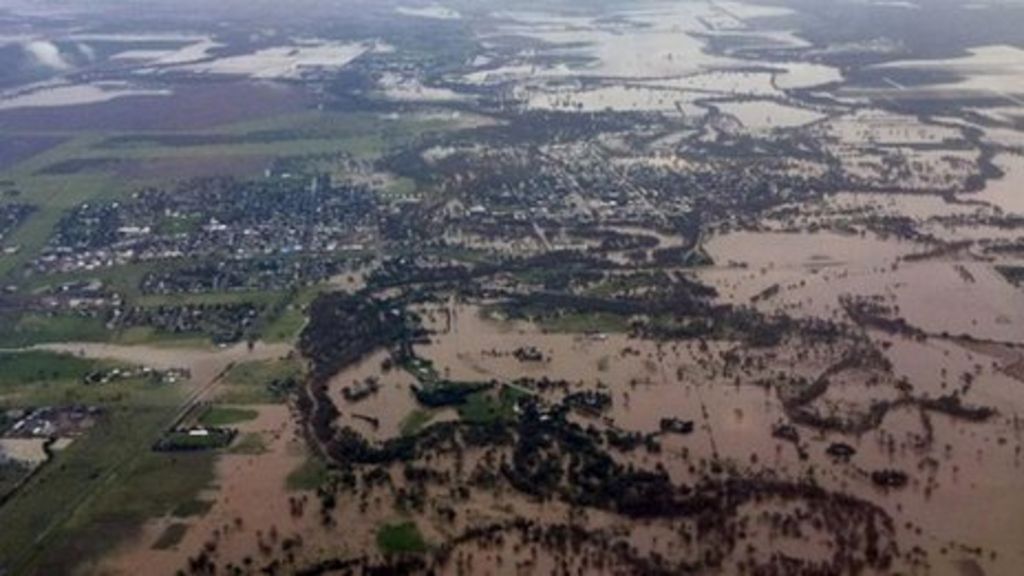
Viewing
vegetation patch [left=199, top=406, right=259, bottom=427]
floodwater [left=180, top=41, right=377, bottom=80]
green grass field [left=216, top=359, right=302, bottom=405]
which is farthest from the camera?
floodwater [left=180, top=41, right=377, bottom=80]

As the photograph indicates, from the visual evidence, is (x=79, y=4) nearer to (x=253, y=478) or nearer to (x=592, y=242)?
(x=592, y=242)

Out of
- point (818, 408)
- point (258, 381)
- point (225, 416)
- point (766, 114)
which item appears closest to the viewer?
point (818, 408)

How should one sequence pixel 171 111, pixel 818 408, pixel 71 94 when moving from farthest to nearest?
1. pixel 71 94
2. pixel 171 111
3. pixel 818 408

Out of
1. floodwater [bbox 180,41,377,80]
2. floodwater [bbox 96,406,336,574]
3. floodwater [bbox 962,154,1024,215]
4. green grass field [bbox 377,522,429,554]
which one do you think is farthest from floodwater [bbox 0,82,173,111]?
green grass field [bbox 377,522,429,554]

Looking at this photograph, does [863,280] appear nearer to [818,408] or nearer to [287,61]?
[818,408]

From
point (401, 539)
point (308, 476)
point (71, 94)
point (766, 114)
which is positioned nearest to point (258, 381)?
point (308, 476)

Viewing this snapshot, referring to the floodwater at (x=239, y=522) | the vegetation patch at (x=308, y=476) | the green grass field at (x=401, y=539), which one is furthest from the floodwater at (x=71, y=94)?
the green grass field at (x=401, y=539)

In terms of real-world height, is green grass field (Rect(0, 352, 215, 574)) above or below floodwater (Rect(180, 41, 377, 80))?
below

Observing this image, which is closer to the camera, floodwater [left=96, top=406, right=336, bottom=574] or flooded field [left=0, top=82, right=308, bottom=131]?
floodwater [left=96, top=406, right=336, bottom=574]

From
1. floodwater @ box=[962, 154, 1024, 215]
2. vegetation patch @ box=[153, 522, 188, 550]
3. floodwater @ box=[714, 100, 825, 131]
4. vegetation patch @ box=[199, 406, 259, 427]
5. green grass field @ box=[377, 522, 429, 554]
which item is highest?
floodwater @ box=[714, 100, 825, 131]

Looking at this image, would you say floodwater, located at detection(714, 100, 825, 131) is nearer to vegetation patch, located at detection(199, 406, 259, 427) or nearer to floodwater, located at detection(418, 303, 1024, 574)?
floodwater, located at detection(418, 303, 1024, 574)

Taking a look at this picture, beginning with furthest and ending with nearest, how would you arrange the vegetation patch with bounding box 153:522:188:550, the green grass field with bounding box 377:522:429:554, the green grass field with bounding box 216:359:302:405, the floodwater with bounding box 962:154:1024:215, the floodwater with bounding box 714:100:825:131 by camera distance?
the floodwater with bounding box 714:100:825:131, the floodwater with bounding box 962:154:1024:215, the green grass field with bounding box 216:359:302:405, the vegetation patch with bounding box 153:522:188:550, the green grass field with bounding box 377:522:429:554

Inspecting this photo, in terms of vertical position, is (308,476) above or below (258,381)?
below

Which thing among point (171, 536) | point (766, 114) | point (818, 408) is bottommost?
point (171, 536)
